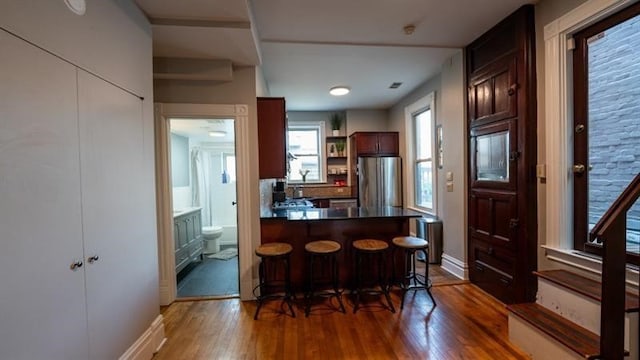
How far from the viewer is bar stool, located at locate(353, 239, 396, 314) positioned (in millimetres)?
2967

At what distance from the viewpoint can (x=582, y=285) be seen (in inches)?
82.5

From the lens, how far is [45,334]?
1307 millimetres

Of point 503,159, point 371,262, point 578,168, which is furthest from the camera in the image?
point 371,262

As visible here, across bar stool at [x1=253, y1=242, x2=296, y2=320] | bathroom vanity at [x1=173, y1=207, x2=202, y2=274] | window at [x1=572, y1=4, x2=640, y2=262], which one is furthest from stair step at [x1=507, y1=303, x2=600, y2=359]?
bathroom vanity at [x1=173, y1=207, x2=202, y2=274]

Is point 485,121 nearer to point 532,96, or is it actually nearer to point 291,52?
point 532,96

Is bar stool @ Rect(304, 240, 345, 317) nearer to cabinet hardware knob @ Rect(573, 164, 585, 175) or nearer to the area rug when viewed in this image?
cabinet hardware knob @ Rect(573, 164, 585, 175)

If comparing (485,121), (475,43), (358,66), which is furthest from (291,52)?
(485,121)

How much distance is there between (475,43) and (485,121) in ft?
2.89

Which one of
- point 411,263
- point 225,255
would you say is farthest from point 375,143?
point 225,255

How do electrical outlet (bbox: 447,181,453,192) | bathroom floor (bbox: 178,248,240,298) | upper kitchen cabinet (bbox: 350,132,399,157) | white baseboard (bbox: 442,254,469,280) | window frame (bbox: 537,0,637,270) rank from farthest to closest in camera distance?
upper kitchen cabinet (bbox: 350,132,399,157), electrical outlet (bbox: 447,181,453,192), white baseboard (bbox: 442,254,469,280), bathroom floor (bbox: 178,248,240,298), window frame (bbox: 537,0,637,270)

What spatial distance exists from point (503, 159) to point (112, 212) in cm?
328

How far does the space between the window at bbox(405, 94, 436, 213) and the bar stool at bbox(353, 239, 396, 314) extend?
1.88 m

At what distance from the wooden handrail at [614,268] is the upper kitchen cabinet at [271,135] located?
269 cm

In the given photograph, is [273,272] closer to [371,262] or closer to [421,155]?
[371,262]
